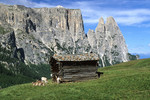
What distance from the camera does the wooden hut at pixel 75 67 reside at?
36.0 meters

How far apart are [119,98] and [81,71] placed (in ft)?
55.1

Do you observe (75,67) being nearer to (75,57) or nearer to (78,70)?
(78,70)

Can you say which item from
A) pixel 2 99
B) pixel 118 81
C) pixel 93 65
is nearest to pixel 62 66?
pixel 93 65

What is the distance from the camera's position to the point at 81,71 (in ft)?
123

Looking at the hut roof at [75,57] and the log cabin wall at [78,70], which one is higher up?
the hut roof at [75,57]

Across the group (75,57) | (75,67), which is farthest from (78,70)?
(75,57)

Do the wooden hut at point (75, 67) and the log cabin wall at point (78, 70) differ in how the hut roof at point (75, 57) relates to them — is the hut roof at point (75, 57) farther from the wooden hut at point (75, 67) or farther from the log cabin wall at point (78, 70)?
the log cabin wall at point (78, 70)

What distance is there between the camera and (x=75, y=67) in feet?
121

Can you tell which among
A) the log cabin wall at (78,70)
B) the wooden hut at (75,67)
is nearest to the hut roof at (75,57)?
the wooden hut at (75,67)

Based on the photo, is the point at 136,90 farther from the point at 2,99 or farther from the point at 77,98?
the point at 2,99

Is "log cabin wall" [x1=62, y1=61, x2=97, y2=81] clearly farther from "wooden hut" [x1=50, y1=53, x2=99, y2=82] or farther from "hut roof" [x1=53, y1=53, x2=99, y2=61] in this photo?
"hut roof" [x1=53, y1=53, x2=99, y2=61]

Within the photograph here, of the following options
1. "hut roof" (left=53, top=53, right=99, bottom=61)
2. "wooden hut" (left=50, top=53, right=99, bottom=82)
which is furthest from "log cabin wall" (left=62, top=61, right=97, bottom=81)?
"hut roof" (left=53, top=53, right=99, bottom=61)

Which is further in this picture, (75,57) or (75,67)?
(75,57)

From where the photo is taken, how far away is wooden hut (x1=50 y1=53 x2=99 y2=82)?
118ft
